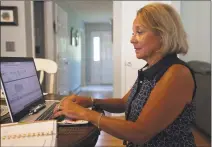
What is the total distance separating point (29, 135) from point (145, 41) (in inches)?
24.9

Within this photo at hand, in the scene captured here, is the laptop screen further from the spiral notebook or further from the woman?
the spiral notebook

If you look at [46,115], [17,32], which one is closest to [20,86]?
[46,115]

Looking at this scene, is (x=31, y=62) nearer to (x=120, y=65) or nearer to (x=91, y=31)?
(x=120, y=65)

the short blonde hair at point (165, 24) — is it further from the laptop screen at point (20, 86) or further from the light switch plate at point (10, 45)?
the light switch plate at point (10, 45)

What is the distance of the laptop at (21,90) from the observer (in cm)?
93

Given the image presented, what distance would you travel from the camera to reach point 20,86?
3.39 ft

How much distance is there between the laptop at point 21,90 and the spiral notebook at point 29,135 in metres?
0.27

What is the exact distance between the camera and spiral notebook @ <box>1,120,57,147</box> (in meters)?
0.61

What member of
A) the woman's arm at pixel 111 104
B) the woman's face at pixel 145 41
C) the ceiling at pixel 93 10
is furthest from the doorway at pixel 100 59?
the woman's face at pixel 145 41

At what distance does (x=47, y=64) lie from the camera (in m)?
2.23

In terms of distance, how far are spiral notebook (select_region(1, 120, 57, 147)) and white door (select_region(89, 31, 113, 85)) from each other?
5.94m

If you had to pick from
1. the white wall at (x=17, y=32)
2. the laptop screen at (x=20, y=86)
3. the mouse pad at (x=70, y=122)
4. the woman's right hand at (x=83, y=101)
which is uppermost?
the white wall at (x=17, y=32)

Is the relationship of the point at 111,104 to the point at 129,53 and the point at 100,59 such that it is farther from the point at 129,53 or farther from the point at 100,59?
the point at 100,59

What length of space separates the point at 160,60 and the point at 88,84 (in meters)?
Answer: 6.33
